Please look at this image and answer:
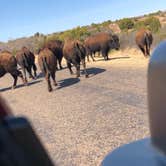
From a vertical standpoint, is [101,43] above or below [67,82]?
below

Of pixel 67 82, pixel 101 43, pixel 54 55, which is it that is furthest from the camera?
pixel 101 43

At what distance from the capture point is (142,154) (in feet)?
5.72

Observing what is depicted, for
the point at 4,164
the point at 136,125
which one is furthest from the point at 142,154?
the point at 136,125

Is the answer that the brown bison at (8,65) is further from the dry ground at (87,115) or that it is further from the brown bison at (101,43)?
the brown bison at (101,43)

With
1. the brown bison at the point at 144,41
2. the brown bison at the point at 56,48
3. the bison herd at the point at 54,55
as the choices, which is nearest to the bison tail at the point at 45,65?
the bison herd at the point at 54,55

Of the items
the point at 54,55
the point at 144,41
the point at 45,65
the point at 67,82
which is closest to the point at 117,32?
the point at 144,41

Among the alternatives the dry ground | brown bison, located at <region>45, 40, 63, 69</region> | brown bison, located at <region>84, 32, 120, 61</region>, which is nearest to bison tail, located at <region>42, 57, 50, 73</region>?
the dry ground

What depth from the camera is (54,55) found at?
22844 millimetres

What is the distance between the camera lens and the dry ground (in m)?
8.81

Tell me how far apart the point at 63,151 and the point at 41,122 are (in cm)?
362

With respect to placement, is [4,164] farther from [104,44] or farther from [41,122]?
[104,44]

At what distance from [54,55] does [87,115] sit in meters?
10.8

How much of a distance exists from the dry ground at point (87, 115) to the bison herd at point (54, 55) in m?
1.64

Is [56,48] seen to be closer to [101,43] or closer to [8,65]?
[101,43]
